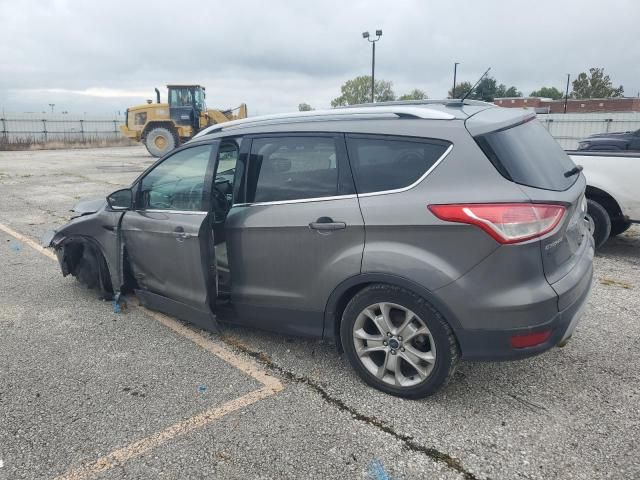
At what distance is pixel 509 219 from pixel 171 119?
73.5ft

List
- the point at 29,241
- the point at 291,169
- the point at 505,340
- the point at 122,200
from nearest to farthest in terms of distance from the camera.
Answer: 1. the point at 505,340
2. the point at 291,169
3. the point at 122,200
4. the point at 29,241

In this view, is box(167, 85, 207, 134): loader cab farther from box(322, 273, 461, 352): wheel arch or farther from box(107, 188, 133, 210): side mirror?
box(322, 273, 461, 352): wheel arch

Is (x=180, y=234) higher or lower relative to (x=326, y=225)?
lower

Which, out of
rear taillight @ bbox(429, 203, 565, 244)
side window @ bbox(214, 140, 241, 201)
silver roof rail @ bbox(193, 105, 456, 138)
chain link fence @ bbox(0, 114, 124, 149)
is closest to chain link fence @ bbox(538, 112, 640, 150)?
silver roof rail @ bbox(193, 105, 456, 138)

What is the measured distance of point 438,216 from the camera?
2641 millimetres

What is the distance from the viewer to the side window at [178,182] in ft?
11.9

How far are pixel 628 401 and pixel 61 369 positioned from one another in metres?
3.65

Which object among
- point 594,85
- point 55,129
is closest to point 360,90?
point 594,85

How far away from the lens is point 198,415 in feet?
9.45

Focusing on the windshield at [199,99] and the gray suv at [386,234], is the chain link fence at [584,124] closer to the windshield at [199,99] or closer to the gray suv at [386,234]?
the windshield at [199,99]

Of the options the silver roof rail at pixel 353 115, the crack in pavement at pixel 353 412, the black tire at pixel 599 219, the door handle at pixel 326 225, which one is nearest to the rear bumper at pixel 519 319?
the crack in pavement at pixel 353 412

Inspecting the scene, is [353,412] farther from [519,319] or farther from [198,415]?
[519,319]

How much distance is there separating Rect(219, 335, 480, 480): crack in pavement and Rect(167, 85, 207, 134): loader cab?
20.3m

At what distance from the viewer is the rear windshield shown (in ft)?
8.74
